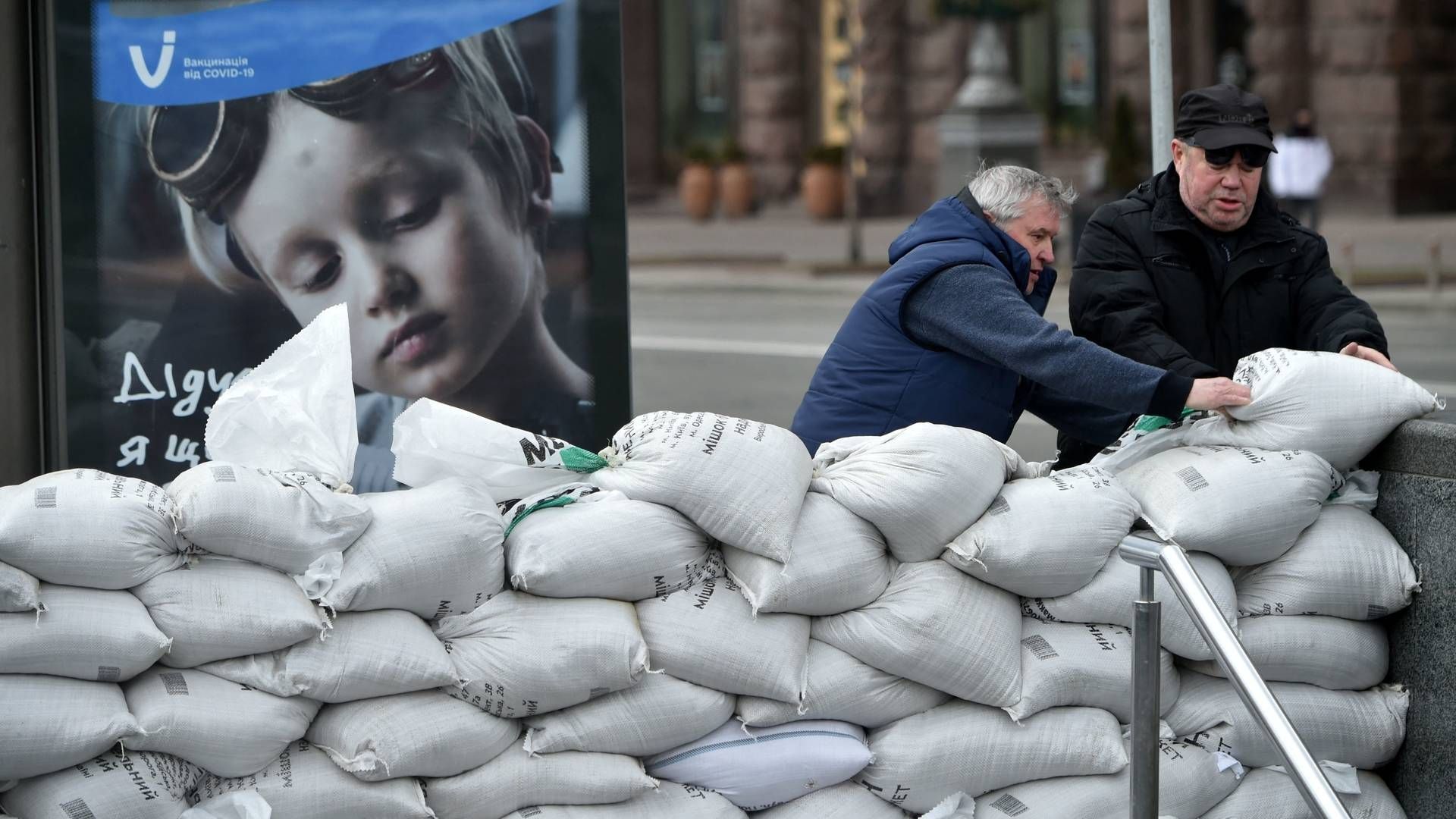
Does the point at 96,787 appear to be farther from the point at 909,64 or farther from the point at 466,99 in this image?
the point at 909,64

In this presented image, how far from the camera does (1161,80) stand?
4988 millimetres

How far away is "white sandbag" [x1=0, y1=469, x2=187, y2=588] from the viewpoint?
2.95 m

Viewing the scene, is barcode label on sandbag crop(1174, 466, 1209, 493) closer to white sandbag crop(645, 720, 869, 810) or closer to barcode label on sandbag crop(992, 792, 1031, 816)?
barcode label on sandbag crop(992, 792, 1031, 816)

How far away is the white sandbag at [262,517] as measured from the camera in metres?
3.06

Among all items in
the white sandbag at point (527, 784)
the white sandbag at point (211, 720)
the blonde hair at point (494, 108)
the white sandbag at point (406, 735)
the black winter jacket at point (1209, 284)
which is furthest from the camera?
the blonde hair at point (494, 108)

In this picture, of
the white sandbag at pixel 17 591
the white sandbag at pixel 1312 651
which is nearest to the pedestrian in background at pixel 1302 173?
the white sandbag at pixel 1312 651

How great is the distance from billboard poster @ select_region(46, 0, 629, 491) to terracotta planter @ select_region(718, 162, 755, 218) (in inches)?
796

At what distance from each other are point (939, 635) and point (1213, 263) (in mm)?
1342

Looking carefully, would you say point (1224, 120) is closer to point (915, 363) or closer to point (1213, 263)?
point (1213, 263)

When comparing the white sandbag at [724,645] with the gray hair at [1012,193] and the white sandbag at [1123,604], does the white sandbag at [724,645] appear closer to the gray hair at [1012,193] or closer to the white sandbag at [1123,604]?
the white sandbag at [1123,604]

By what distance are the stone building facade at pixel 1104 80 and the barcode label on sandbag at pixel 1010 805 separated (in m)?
18.6

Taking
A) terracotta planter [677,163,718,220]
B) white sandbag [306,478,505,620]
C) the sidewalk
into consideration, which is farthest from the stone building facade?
white sandbag [306,478,505,620]

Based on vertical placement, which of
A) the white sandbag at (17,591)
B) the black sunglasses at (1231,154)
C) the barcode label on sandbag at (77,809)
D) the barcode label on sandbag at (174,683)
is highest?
the black sunglasses at (1231,154)

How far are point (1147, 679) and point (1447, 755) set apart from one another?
880 mm
